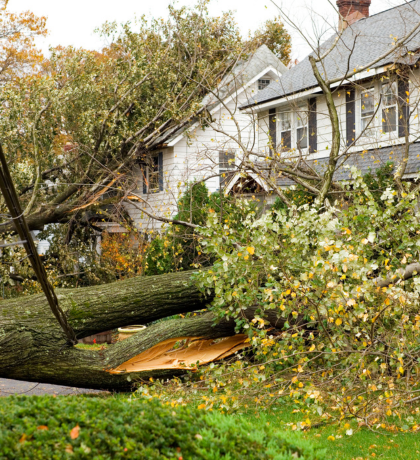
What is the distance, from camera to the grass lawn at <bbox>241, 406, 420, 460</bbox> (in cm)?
487

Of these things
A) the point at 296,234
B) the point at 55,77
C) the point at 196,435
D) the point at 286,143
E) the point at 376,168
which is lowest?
the point at 196,435

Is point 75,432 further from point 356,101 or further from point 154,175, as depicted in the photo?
point 154,175

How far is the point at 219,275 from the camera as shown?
7348mm

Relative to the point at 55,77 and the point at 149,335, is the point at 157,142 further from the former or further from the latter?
the point at 149,335

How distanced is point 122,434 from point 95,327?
4.74 meters

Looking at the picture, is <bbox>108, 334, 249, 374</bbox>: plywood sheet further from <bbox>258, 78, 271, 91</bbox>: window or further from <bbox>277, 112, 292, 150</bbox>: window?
<bbox>258, 78, 271, 91</bbox>: window

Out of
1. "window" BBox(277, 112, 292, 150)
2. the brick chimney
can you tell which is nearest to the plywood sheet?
"window" BBox(277, 112, 292, 150)

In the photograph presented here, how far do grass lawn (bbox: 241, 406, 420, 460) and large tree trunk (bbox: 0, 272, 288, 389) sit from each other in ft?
7.74

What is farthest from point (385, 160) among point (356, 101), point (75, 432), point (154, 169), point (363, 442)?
point (75, 432)

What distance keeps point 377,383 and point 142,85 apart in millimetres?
12794

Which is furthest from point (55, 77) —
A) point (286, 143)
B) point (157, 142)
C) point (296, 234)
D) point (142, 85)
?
point (296, 234)

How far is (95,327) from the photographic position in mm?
7547

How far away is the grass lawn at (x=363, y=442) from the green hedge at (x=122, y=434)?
4.86ft

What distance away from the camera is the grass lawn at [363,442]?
487 cm
